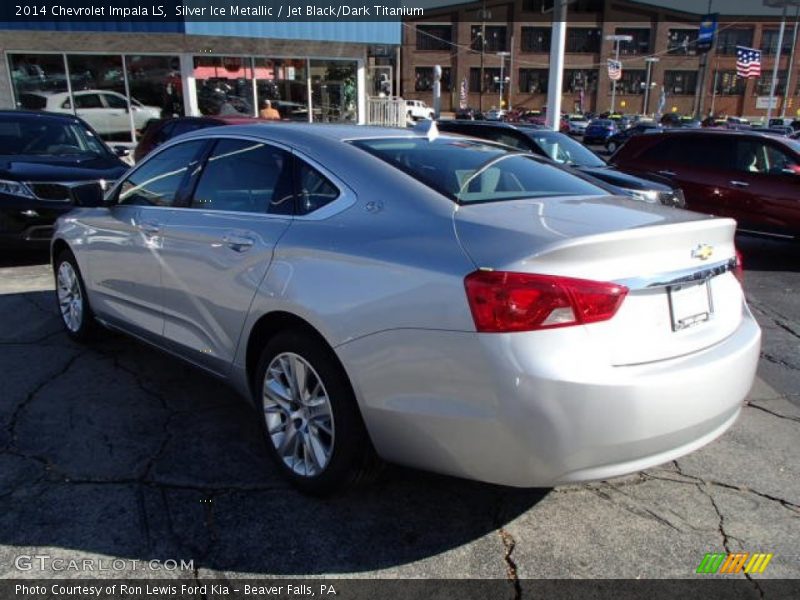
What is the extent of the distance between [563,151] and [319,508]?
7.87 m

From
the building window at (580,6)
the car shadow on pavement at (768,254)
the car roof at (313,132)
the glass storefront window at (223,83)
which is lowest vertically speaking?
the car shadow on pavement at (768,254)

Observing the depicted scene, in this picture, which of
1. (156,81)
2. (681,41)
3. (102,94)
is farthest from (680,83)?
(102,94)

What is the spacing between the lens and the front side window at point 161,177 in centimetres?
390

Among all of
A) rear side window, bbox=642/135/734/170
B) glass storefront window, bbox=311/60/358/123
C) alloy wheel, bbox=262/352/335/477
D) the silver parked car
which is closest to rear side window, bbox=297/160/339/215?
the silver parked car

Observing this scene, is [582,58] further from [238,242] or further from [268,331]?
[268,331]

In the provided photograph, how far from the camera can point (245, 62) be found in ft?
60.3

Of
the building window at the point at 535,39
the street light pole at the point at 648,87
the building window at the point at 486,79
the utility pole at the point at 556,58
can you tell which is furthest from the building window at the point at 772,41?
the utility pole at the point at 556,58

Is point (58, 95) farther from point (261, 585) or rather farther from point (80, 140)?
point (261, 585)

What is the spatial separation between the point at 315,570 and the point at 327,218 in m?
1.43

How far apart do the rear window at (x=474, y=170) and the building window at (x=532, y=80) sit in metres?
81.9

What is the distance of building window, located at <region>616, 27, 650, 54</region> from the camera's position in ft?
259

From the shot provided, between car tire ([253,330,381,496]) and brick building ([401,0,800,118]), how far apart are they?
7974 cm

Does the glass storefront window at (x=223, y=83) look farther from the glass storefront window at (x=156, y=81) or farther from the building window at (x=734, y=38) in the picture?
the building window at (x=734, y=38)

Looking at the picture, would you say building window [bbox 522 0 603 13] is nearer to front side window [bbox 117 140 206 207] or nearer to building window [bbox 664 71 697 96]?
building window [bbox 664 71 697 96]
